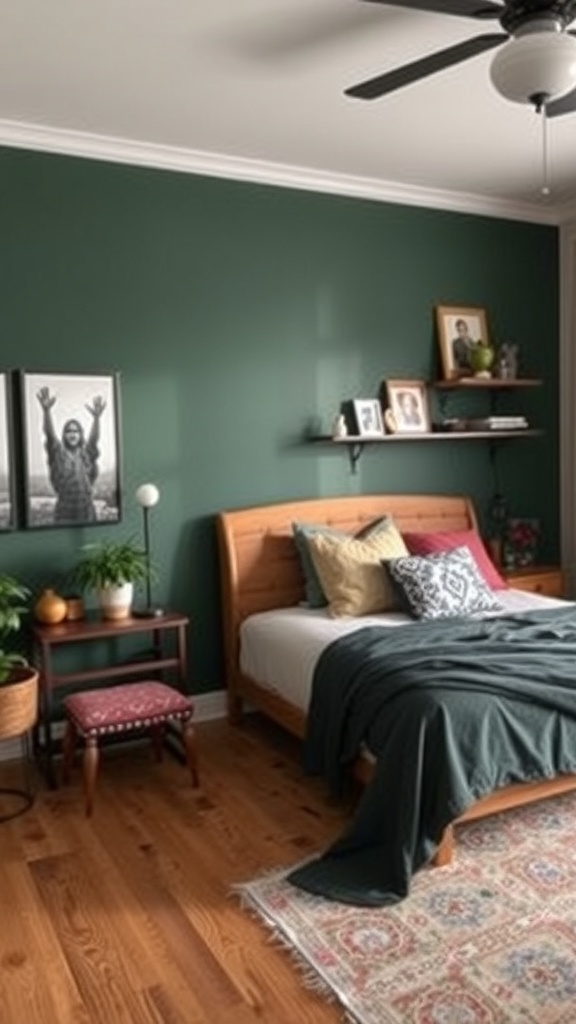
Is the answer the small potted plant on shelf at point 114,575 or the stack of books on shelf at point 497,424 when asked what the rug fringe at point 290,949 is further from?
the stack of books on shelf at point 497,424

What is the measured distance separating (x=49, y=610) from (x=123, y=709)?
0.62 meters

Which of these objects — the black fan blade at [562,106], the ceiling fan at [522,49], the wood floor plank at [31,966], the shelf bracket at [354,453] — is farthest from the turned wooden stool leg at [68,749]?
the black fan blade at [562,106]

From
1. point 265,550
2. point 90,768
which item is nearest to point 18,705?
point 90,768

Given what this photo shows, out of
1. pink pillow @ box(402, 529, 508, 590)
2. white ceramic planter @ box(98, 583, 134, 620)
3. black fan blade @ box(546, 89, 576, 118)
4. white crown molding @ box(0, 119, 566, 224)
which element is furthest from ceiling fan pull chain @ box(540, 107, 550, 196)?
white ceramic planter @ box(98, 583, 134, 620)

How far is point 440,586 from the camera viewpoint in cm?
357

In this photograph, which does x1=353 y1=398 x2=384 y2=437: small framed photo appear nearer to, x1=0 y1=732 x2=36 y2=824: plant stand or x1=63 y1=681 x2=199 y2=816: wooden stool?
x1=63 y1=681 x2=199 y2=816: wooden stool

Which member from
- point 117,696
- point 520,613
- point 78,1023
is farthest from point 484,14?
point 78,1023

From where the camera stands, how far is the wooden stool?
116 inches

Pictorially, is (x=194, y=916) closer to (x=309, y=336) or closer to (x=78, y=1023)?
(x=78, y=1023)

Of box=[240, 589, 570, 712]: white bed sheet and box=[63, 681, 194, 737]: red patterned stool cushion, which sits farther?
box=[240, 589, 570, 712]: white bed sheet

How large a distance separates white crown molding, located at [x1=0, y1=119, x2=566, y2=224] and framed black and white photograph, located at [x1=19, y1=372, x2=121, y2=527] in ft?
3.34

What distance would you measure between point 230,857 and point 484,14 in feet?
8.83

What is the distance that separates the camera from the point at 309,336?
4.18 meters

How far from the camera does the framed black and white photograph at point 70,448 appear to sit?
137 inches
